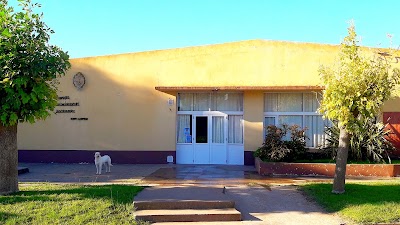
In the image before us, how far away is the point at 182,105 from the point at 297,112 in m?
4.72

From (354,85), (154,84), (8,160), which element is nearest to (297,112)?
(154,84)

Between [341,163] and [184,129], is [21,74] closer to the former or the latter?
[341,163]

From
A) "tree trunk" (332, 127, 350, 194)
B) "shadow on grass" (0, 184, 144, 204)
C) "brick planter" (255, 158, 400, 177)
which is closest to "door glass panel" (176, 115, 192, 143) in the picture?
"brick planter" (255, 158, 400, 177)

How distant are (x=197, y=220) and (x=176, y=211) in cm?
49

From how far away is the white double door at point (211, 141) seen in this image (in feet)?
56.3

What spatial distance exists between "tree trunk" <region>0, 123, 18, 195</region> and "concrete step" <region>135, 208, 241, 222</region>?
3193 millimetres

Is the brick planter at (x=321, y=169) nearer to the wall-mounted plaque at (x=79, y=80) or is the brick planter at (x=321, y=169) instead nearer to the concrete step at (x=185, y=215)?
the concrete step at (x=185, y=215)

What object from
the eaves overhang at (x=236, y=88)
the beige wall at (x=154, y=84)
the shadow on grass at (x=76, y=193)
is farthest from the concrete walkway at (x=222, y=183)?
the eaves overhang at (x=236, y=88)

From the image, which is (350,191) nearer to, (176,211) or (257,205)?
(257,205)

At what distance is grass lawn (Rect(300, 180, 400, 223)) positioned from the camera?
802cm

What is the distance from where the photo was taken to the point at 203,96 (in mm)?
17391

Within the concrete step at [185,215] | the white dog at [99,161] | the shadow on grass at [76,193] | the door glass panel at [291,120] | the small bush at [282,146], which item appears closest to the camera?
the concrete step at [185,215]

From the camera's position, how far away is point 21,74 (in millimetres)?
8711

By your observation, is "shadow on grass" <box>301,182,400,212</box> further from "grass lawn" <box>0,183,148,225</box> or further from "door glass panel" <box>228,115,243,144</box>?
"door glass panel" <box>228,115,243,144</box>
